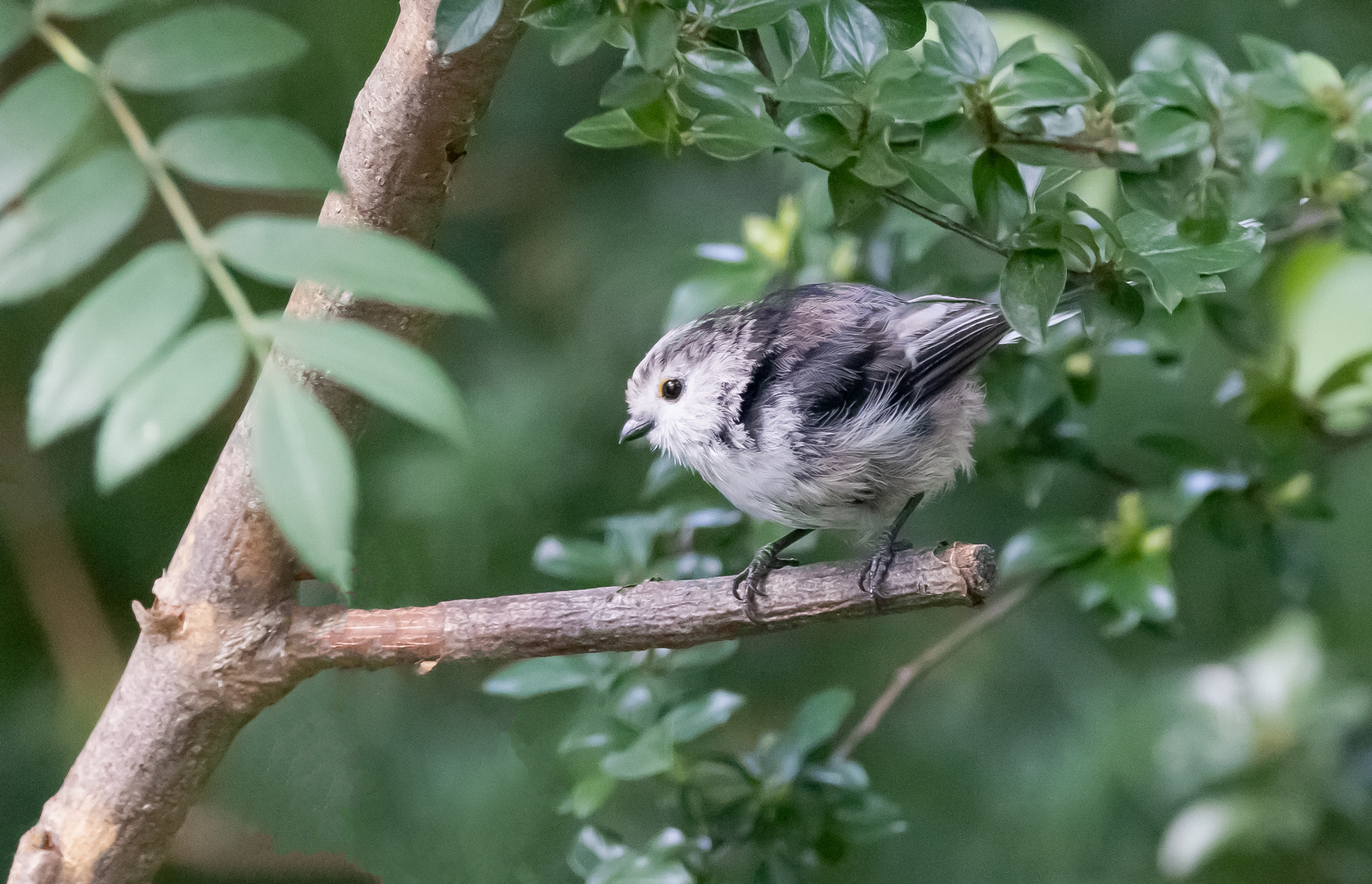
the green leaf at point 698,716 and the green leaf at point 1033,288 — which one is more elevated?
the green leaf at point 1033,288

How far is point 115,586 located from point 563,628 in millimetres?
837

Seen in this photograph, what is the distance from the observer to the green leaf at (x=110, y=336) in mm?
435

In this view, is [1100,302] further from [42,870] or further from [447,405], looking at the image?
[42,870]

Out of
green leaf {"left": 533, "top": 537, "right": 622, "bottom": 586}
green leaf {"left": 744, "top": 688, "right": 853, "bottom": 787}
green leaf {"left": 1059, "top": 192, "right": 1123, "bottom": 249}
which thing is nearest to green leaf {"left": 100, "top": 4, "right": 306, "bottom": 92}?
green leaf {"left": 1059, "top": 192, "right": 1123, "bottom": 249}

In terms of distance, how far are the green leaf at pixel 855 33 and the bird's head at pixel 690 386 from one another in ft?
1.32

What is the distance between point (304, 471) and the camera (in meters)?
0.43

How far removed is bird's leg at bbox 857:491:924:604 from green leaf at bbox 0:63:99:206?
62cm

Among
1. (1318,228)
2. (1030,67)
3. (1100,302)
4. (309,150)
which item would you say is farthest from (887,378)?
(309,150)

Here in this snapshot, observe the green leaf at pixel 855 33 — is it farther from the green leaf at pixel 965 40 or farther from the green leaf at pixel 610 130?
the green leaf at pixel 610 130

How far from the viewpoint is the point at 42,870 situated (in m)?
0.94

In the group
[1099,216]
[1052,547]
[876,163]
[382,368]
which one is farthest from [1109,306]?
[382,368]

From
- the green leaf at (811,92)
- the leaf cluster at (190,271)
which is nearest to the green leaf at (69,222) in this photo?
the leaf cluster at (190,271)

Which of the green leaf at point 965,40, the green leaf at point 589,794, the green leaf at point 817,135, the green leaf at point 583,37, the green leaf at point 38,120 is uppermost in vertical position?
the green leaf at point 38,120

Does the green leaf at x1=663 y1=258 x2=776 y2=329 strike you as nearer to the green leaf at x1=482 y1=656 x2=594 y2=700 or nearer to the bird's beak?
the bird's beak
